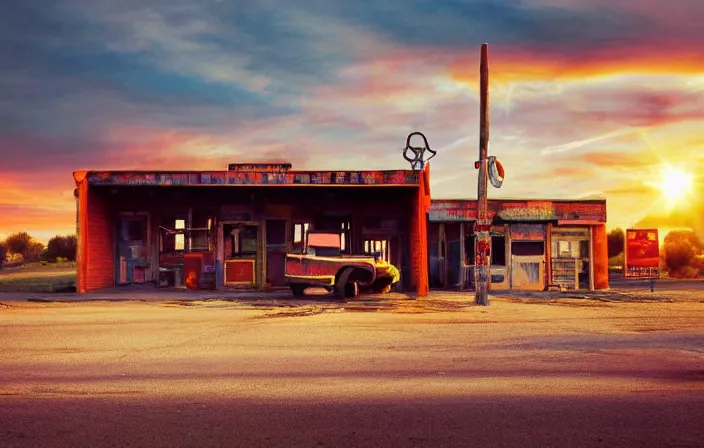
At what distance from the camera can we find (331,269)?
21.6 metres

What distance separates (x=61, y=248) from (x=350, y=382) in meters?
61.1

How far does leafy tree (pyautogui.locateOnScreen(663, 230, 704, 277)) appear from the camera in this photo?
45.7 metres

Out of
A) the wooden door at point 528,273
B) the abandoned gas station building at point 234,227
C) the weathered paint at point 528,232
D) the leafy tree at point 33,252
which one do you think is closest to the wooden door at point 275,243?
the abandoned gas station building at point 234,227

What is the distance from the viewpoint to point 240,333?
13.5m

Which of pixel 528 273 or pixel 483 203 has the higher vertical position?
pixel 483 203

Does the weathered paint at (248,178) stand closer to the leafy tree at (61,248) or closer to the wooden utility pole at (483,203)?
the wooden utility pole at (483,203)

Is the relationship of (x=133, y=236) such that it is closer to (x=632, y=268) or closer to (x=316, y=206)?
(x=316, y=206)

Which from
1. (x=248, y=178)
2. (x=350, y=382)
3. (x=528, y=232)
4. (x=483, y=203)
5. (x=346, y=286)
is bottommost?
(x=350, y=382)

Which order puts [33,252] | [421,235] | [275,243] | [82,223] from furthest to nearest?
[33,252], [275,243], [82,223], [421,235]

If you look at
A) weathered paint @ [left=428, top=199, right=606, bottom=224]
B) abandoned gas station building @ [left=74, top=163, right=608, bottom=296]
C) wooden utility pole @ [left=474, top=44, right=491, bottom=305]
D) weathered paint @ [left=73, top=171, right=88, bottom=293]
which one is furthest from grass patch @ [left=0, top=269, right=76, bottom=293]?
wooden utility pole @ [left=474, top=44, right=491, bottom=305]

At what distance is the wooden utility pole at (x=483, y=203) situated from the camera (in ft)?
66.1

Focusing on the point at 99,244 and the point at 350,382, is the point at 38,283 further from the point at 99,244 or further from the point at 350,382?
the point at 350,382

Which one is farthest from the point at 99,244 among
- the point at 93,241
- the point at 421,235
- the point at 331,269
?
the point at 421,235

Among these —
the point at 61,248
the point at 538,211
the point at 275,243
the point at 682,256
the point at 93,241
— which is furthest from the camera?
the point at 61,248
